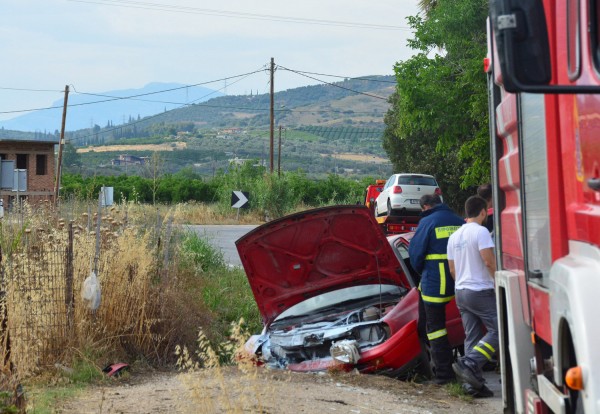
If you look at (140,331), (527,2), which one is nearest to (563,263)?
(527,2)

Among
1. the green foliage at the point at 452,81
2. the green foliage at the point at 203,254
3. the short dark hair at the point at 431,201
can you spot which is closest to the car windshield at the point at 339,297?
the short dark hair at the point at 431,201

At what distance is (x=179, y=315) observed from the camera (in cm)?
1066

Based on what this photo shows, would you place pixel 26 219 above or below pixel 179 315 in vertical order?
above

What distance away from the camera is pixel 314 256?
10.0m

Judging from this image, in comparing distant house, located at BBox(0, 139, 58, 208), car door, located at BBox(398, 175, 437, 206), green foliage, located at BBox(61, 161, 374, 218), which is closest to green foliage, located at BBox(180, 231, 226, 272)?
car door, located at BBox(398, 175, 437, 206)

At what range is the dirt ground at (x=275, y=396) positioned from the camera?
23.5 feet

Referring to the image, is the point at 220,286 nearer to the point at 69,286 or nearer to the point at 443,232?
the point at 69,286

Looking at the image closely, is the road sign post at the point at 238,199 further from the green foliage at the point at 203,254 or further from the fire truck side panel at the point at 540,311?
the fire truck side panel at the point at 540,311

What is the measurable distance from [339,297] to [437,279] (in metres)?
1.41

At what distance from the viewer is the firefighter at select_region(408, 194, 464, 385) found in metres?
9.06

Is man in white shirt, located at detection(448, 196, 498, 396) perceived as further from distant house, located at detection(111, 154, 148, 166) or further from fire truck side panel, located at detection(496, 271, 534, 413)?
distant house, located at detection(111, 154, 148, 166)

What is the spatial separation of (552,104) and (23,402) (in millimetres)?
4029

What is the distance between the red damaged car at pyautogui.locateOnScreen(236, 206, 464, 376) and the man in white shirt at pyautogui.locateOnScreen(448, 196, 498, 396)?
0.66 m

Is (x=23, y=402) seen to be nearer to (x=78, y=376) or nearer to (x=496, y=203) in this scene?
(x=78, y=376)
